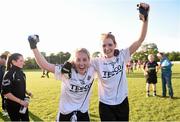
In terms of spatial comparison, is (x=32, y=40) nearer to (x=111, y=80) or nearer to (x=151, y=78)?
(x=111, y=80)

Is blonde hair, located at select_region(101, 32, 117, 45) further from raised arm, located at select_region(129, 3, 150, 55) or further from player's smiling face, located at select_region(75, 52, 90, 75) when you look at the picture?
player's smiling face, located at select_region(75, 52, 90, 75)

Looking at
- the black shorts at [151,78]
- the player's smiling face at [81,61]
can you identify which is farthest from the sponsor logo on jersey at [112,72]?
the black shorts at [151,78]

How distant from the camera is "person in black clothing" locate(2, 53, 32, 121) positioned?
259 inches

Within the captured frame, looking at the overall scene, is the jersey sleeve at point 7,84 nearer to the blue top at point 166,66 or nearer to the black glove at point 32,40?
the black glove at point 32,40

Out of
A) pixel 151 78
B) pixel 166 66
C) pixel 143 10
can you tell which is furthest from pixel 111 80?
pixel 151 78

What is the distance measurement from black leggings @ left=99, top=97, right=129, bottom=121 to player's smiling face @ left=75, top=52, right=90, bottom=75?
2.42ft

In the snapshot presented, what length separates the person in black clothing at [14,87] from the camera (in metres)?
6.57

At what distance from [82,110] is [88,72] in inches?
23.8

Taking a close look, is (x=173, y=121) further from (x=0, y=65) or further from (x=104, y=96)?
(x=0, y=65)

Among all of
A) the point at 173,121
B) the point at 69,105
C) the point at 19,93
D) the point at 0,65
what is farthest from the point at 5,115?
the point at 69,105

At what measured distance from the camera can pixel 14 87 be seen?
669 centimetres

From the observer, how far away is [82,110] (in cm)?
495

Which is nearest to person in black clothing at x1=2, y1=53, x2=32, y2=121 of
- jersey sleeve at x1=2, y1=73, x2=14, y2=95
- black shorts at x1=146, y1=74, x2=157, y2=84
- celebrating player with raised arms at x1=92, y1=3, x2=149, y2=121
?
jersey sleeve at x1=2, y1=73, x2=14, y2=95

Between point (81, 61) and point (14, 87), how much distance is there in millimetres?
2422
